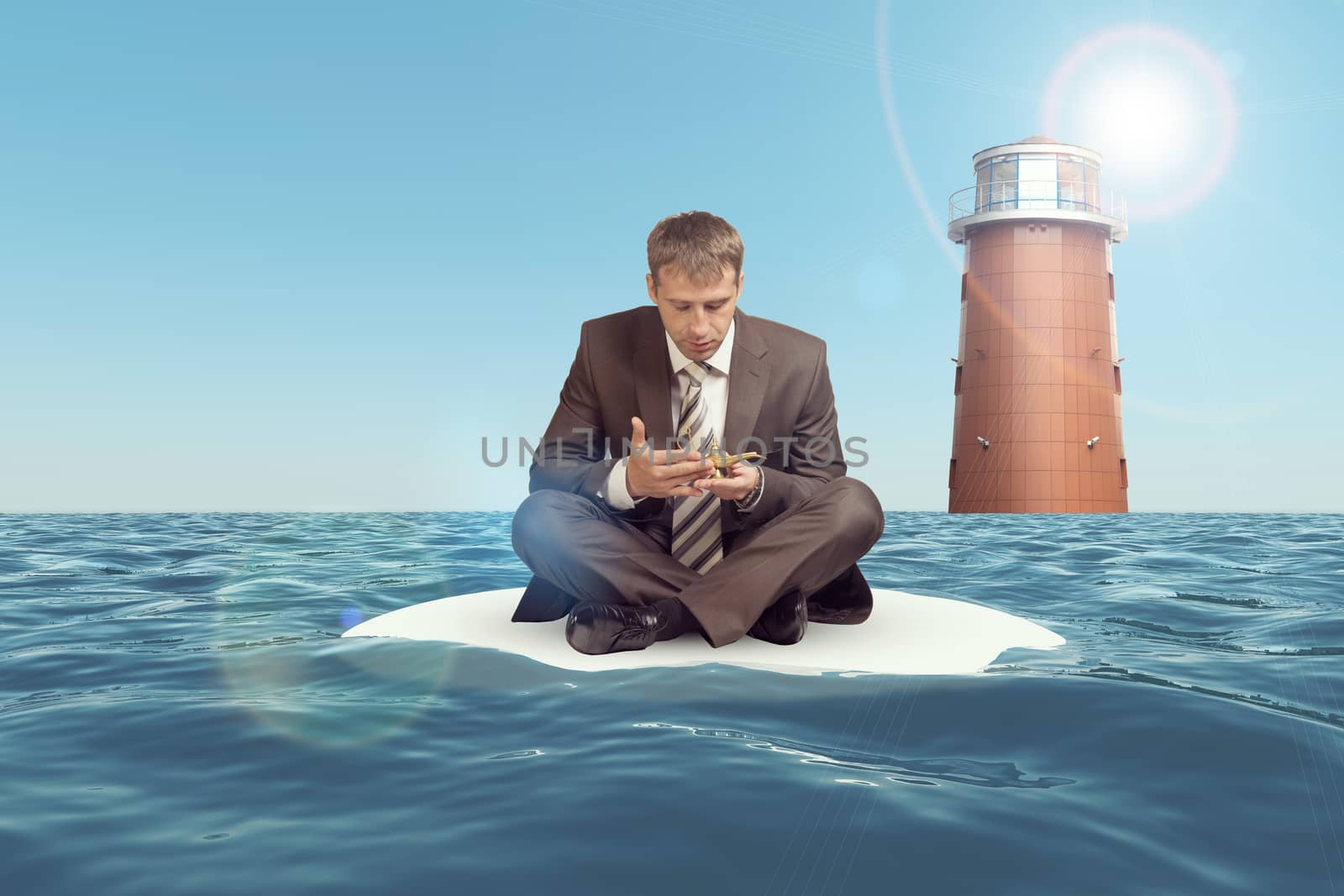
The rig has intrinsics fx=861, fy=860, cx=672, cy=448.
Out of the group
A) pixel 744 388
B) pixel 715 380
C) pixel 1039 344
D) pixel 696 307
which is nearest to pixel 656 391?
pixel 715 380

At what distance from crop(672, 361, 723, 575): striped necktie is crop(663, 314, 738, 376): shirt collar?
0.02 meters

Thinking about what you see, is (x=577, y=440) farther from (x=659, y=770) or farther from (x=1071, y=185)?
(x=1071, y=185)

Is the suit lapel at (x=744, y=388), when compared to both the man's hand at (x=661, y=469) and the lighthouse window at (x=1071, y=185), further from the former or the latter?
the lighthouse window at (x=1071, y=185)

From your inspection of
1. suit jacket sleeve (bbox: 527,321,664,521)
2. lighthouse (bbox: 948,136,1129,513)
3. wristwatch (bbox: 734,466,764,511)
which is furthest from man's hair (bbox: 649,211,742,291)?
lighthouse (bbox: 948,136,1129,513)

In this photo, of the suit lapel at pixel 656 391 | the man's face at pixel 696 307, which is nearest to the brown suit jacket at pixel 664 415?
the suit lapel at pixel 656 391

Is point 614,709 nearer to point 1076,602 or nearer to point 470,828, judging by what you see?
point 470,828

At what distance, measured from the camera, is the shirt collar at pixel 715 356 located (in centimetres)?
355

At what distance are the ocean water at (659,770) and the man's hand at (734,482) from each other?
25.6 inches

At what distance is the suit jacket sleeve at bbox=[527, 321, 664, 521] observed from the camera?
3.57 m

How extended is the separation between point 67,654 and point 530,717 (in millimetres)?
2383

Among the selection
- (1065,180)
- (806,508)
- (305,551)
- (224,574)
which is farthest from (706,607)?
(1065,180)

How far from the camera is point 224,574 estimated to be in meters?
6.61

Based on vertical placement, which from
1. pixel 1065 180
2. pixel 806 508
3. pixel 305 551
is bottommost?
pixel 305 551

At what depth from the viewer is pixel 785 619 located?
3.33 meters
